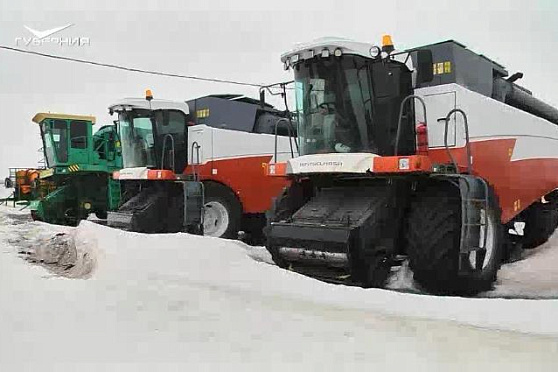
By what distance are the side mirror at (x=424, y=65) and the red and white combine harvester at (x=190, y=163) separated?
140 inches

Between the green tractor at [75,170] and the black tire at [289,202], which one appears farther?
the green tractor at [75,170]

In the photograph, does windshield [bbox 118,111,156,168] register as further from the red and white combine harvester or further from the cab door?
the cab door

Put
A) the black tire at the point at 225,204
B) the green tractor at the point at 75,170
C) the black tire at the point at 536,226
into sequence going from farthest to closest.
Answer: the green tractor at the point at 75,170 < the black tire at the point at 225,204 < the black tire at the point at 536,226

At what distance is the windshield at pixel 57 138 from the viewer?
39.3 feet

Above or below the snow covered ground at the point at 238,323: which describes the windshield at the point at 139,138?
above

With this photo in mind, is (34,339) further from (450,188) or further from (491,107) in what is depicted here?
(491,107)

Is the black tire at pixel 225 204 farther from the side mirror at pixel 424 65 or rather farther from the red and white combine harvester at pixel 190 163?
the side mirror at pixel 424 65

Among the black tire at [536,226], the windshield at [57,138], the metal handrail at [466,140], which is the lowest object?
the black tire at [536,226]

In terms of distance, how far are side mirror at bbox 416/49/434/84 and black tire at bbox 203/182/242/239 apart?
4.51 meters

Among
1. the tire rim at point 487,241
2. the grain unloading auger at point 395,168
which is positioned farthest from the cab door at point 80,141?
the tire rim at point 487,241

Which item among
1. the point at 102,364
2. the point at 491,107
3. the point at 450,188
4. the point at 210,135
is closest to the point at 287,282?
the point at 102,364

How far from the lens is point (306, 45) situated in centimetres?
512

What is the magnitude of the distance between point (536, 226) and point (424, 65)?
3.57 meters

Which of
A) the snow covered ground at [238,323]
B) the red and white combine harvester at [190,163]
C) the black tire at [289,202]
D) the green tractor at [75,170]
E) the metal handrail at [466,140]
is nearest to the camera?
the snow covered ground at [238,323]
